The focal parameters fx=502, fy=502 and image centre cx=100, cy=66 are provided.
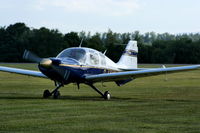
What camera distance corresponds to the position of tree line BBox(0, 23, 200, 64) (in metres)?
78.2

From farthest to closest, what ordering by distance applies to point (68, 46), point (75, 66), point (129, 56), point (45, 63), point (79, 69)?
point (68, 46) < point (129, 56) < point (79, 69) < point (75, 66) < point (45, 63)

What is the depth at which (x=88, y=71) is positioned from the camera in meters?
19.3

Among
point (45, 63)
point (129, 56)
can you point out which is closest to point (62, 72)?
point (45, 63)

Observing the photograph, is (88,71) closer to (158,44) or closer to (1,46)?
(1,46)

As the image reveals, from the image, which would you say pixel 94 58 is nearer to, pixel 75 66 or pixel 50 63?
pixel 75 66

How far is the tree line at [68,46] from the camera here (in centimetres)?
7819

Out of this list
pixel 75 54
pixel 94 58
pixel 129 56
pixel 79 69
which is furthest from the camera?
pixel 129 56

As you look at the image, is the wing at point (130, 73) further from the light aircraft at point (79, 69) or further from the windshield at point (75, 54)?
the windshield at point (75, 54)

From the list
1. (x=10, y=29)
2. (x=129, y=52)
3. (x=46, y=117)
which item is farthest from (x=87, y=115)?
(x=10, y=29)

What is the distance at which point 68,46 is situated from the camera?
7981cm

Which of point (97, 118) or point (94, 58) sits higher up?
point (94, 58)

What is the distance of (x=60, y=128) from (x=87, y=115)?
2.50 meters

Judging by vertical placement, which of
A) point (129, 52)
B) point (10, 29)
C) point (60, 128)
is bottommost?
point (60, 128)

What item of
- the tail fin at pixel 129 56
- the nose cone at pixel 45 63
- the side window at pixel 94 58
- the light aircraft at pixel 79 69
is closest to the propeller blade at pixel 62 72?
the light aircraft at pixel 79 69
